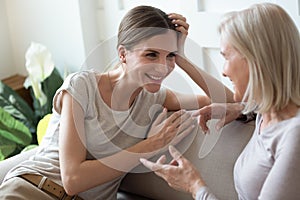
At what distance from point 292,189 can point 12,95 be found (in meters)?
1.85

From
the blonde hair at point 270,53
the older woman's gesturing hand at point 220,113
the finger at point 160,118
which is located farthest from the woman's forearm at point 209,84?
the blonde hair at point 270,53

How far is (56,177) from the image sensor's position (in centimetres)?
174

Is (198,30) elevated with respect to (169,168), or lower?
elevated

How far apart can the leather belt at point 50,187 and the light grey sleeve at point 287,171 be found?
0.69 metres

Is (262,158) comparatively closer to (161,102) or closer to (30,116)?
(161,102)

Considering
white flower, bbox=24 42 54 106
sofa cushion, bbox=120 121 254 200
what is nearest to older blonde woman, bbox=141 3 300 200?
sofa cushion, bbox=120 121 254 200

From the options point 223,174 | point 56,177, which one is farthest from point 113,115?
point 223,174

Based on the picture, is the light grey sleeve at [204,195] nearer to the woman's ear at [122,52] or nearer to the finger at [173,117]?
the finger at [173,117]

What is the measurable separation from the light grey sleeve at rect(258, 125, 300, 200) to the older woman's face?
0.55 feet

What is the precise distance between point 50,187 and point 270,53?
82 centimetres

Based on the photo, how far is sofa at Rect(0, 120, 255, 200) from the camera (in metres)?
1.65

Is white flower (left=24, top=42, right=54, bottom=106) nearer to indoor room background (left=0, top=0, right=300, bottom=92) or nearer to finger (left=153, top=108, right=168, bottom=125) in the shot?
indoor room background (left=0, top=0, right=300, bottom=92)

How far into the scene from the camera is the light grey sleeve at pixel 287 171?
123 cm

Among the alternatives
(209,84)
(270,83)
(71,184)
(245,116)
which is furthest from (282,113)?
(71,184)
